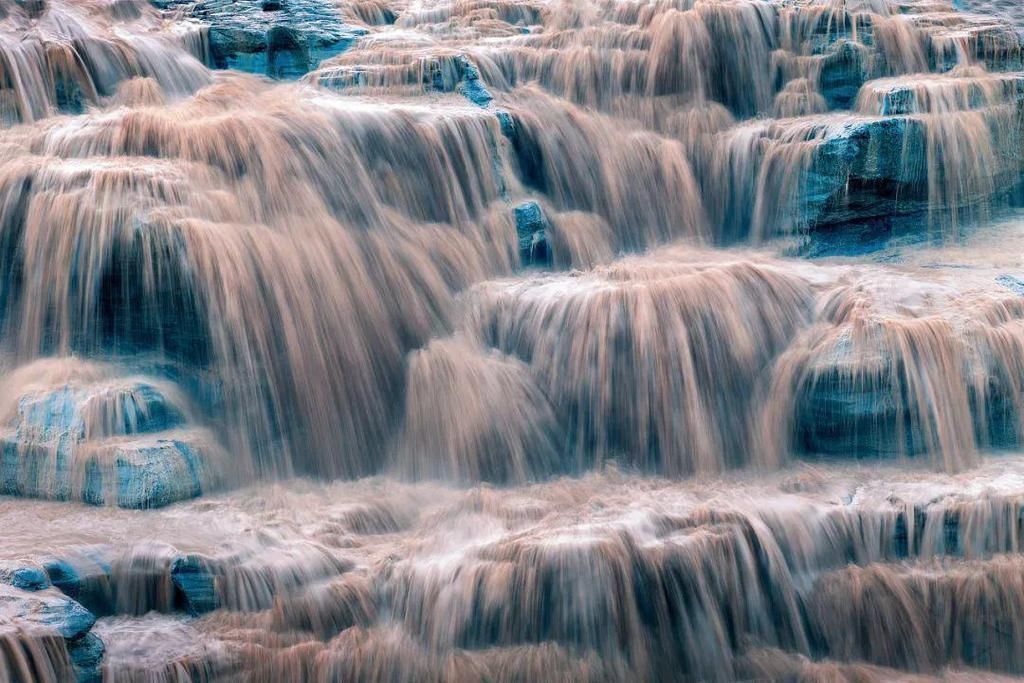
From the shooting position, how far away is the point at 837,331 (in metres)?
7.13

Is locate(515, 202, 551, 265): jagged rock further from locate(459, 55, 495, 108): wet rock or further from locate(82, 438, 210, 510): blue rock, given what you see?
locate(82, 438, 210, 510): blue rock

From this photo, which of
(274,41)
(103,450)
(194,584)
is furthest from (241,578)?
(274,41)

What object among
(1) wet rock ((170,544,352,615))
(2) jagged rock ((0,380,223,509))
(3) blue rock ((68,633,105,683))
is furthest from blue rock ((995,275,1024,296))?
(3) blue rock ((68,633,105,683))

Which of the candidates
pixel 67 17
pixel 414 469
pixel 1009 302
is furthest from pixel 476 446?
pixel 67 17

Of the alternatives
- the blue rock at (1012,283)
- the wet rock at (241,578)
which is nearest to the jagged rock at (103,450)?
the wet rock at (241,578)

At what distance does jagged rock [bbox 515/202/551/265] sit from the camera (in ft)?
28.0

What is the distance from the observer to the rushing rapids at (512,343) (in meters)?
5.66

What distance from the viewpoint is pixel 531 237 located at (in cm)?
855

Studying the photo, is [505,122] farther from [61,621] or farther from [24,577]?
[61,621]

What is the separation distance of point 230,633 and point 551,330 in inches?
109

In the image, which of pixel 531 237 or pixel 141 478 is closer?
pixel 141 478

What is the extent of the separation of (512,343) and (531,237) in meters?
1.24

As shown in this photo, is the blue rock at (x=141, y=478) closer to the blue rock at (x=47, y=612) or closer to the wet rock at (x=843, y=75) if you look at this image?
the blue rock at (x=47, y=612)

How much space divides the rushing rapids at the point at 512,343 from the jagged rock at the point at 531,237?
0.02m
